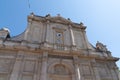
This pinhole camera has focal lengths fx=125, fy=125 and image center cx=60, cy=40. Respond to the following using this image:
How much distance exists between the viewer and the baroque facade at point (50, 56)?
10875 millimetres

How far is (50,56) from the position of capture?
12203 millimetres

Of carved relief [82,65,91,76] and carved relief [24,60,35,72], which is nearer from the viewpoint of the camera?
carved relief [24,60,35,72]

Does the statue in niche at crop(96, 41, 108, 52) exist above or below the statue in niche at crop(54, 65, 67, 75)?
above

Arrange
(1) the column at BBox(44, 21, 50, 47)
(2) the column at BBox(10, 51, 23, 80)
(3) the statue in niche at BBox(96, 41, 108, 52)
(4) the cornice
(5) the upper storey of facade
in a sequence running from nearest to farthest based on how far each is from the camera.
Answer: (2) the column at BBox(10, 51, 23, 80) → (5) the upper storey of facade → (1) the column at BBox(44, 21, 50, 47) → (3) the statue in niche at BBox(96, 41, 108, 52) → (4) the cornice

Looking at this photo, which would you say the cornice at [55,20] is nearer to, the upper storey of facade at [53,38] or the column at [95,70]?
the upper storey of facade at [53,38]

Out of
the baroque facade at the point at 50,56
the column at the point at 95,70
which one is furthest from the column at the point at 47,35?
the column at the point at 95,70

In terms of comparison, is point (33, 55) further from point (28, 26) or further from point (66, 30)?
point (66, 30)

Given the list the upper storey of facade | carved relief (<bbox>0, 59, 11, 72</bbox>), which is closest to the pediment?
the upper storey of facade

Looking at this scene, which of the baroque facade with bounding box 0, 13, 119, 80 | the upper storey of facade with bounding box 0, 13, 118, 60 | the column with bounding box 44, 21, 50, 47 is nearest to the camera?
the baroque facade with bounding box 0, 13, 119, 80

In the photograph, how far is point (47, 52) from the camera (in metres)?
12.1

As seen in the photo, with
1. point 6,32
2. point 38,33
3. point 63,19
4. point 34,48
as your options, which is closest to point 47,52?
point 34,48

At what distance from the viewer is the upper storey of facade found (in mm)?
12430

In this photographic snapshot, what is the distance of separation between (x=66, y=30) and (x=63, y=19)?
1900 millimetres

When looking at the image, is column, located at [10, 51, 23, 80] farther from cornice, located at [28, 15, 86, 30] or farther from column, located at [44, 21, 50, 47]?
cornice, located at [28, 15, 86, 30]
